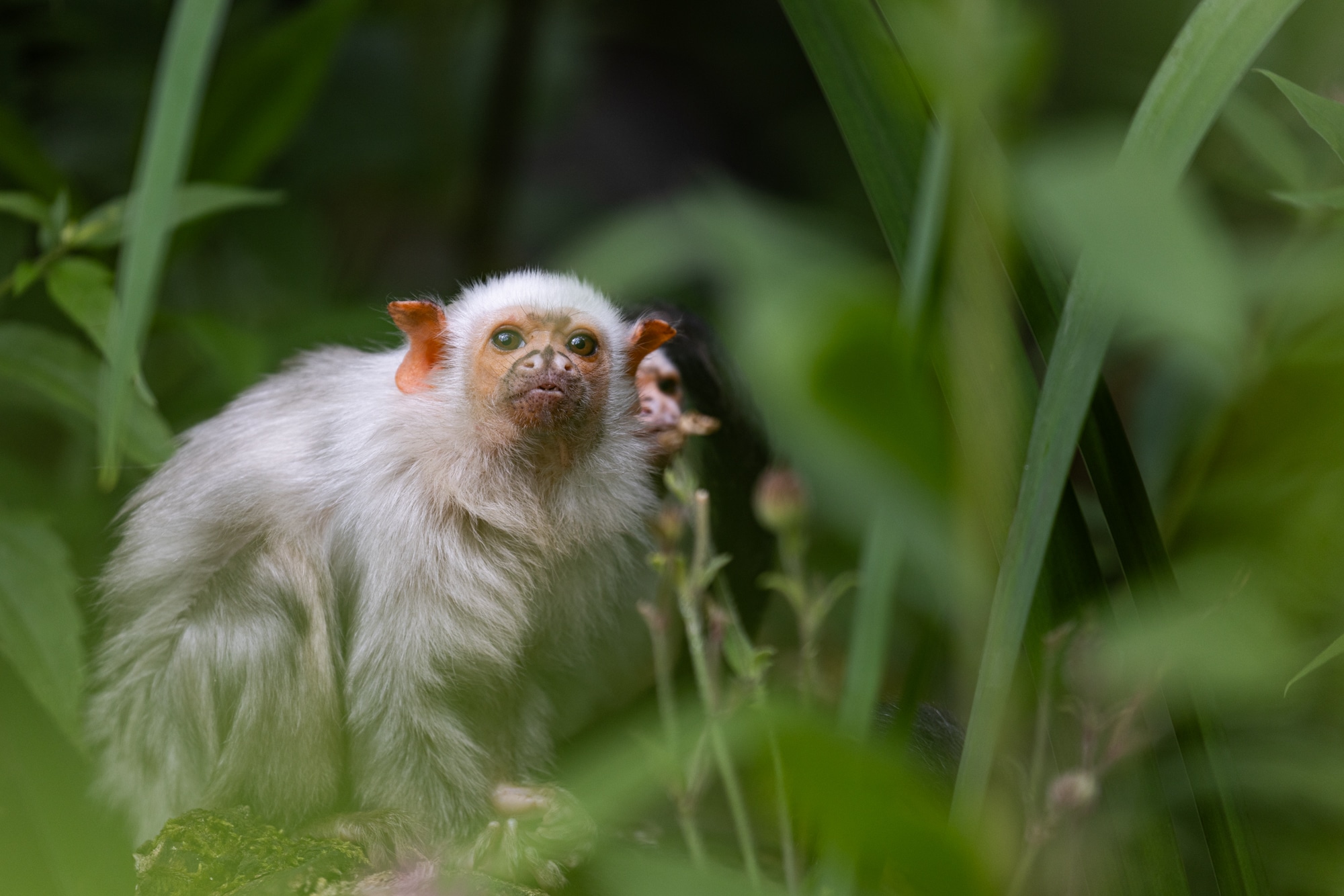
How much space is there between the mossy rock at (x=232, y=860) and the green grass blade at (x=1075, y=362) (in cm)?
86

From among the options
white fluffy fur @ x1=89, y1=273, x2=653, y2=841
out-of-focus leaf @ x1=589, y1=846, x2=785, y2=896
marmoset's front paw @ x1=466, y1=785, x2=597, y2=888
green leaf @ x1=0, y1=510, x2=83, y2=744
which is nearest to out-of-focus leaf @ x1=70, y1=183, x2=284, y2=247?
white fluffy fur @ x1=89, y1=273, x2=653, y2=841

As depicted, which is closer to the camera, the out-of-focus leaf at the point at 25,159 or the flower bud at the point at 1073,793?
the flower bud at the point at 1073,793

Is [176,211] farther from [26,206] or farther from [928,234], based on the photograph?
[928,234]

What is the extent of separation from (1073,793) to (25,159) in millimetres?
2420

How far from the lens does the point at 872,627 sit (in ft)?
2.70

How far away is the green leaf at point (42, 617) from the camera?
1.46 metres

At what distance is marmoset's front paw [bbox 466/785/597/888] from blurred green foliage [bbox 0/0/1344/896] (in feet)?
0.26

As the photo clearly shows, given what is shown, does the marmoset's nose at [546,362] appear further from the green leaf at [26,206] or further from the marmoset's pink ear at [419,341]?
the green leaf at [26,206]

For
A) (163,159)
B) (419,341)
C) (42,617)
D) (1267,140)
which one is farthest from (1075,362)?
(42,617)

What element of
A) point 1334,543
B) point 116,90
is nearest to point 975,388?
point 1334,543

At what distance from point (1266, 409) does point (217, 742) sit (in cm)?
156

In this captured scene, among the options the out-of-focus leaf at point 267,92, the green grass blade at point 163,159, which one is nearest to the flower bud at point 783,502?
the green grass blade at point 163,159

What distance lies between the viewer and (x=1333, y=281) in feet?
3.64

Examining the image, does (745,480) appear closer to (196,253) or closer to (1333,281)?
(1333,281)
